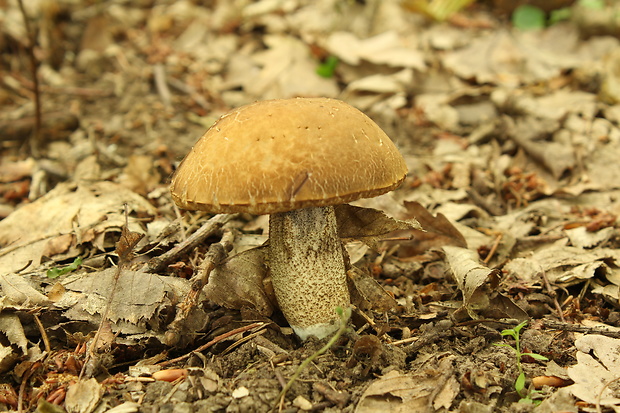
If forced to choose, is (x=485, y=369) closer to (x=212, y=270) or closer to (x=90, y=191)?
(x=212, y=270)

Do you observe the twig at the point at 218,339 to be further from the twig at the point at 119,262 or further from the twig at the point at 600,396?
the twig at the point at 600,396

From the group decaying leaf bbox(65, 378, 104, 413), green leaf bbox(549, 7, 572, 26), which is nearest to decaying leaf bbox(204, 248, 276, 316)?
decaying leaf bbox(65, 378, 104, 413)

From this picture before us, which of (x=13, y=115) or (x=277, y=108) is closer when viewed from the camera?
(x=277, y=108)

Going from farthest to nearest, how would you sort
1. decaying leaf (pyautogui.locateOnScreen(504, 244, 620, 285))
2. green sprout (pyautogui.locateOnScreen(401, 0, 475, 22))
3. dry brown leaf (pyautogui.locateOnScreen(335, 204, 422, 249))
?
green sprout (pyautogui.locateOnScreen(401, 0, 475, 22)) → decaying leaf (pyautogui.locateOnScreen(504, 244, 620, 285)) → dry brown leaf (pyautogui.locateOnScreen(335, 204, 422, 249))

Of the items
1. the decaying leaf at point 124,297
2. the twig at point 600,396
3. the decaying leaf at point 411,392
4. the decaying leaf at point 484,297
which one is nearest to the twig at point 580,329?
the decaying leaf at point 484,297

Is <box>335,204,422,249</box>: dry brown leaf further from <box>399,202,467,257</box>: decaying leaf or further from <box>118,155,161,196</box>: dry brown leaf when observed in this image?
<box>118,155,161,196</box>: dry brown leaf

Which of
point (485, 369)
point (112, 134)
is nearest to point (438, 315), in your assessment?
point (485, 369)

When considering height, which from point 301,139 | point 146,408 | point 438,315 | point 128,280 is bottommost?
point 438,315
